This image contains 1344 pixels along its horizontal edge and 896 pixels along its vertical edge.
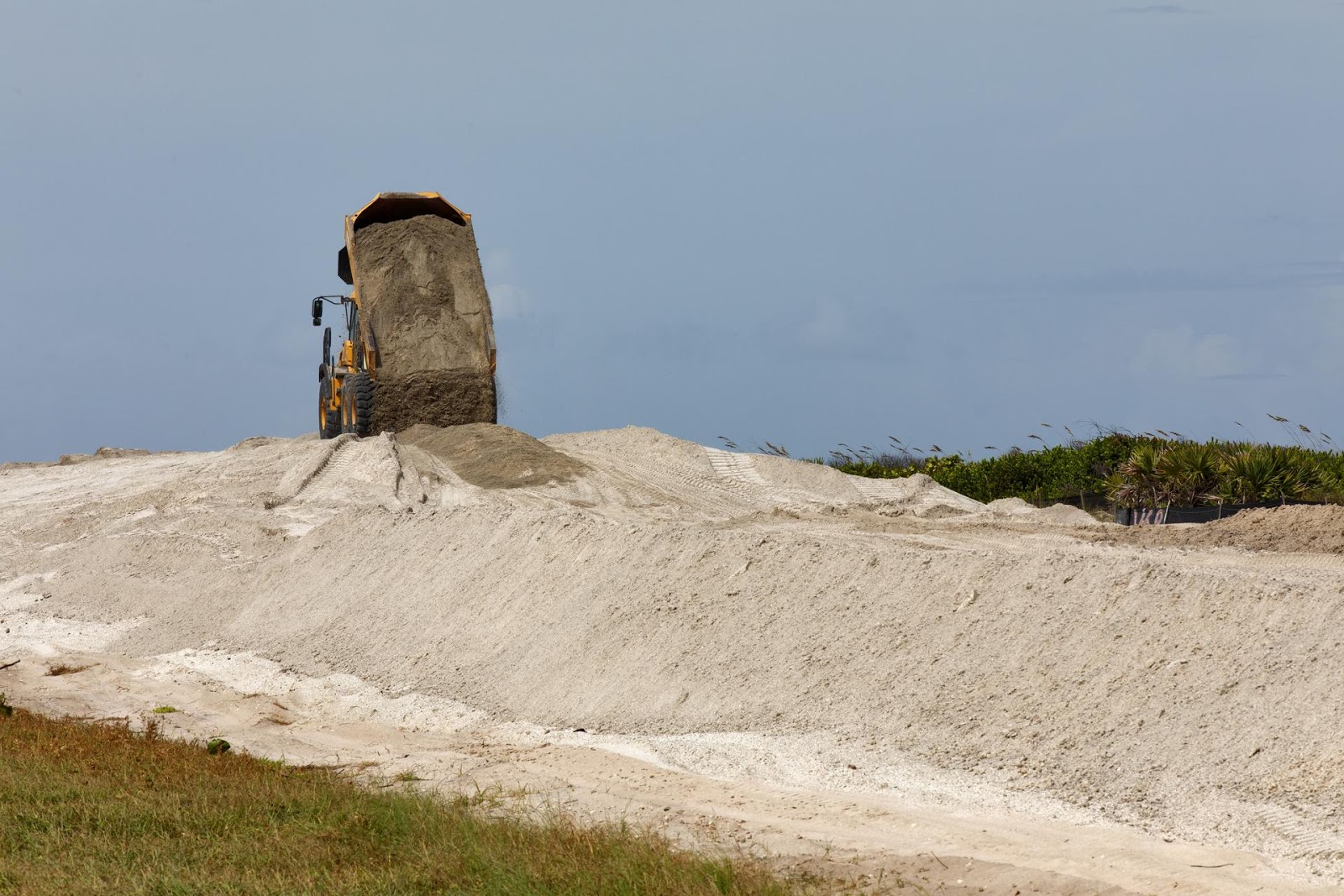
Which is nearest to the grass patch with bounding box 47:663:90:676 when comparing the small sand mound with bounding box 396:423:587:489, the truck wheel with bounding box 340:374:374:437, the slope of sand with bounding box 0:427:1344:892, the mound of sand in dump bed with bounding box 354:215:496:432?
the slope of sand with bounding box 0:427:1344:892

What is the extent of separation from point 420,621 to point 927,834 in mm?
7821

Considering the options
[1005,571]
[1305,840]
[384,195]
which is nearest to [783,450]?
[384,195]

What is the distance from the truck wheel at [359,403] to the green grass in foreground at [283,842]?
1595cm

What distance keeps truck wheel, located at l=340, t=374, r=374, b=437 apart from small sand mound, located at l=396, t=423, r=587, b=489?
0.72 m

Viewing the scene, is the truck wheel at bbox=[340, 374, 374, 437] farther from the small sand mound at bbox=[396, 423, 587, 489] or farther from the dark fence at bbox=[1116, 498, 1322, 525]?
the dark fence at bbox=[1116, 498, 1322, 525]

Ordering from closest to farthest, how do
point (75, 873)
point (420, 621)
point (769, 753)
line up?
point (75, 873) < point (769, 753) < point (420, 621)

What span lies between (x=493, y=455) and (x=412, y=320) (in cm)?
332

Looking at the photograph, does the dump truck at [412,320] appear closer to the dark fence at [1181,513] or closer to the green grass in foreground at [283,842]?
the dark fence at [1181,513]

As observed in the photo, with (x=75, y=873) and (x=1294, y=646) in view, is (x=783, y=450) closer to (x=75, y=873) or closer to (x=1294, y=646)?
(x=1294, y=646)

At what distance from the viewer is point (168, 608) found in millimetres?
16141

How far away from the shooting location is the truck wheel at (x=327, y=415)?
86.9 feet

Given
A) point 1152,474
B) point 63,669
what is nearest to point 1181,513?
point 1152,474

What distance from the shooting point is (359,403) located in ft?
79.5

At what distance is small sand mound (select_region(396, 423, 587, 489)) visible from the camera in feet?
73.5
